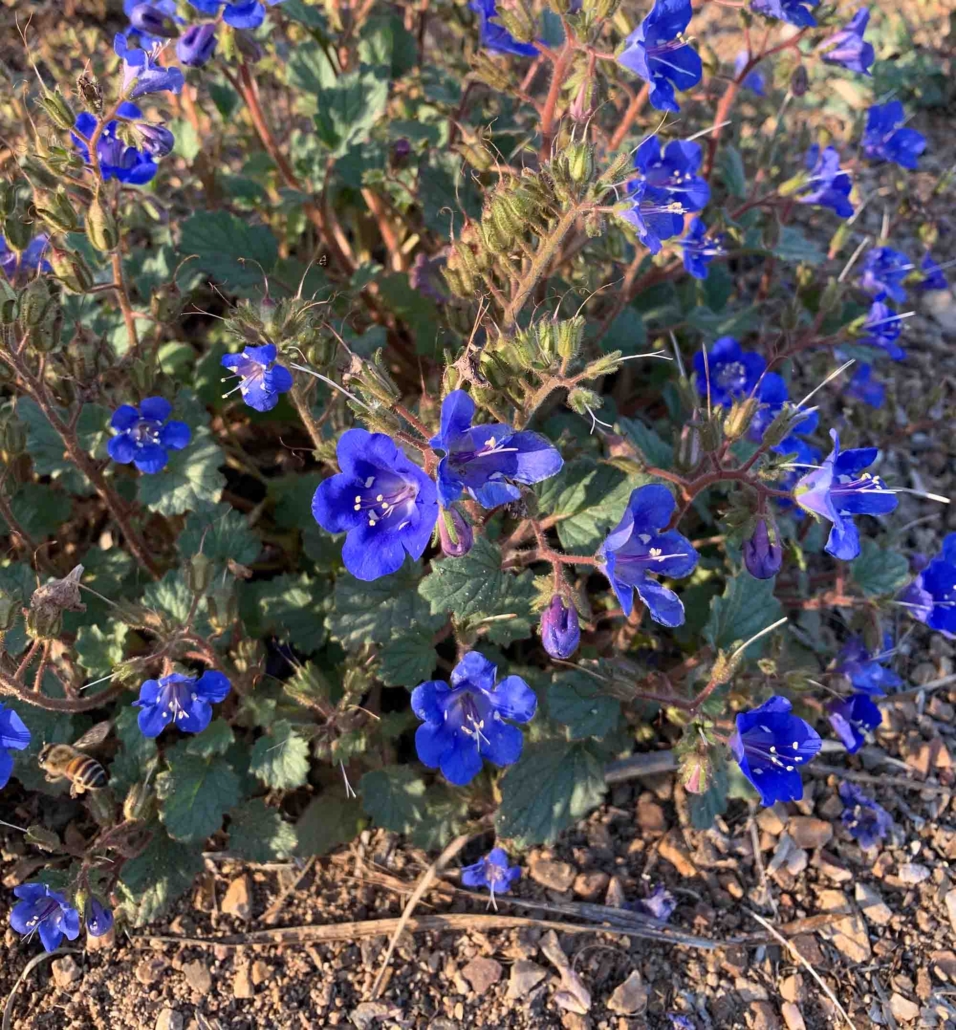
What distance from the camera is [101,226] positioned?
2.78m

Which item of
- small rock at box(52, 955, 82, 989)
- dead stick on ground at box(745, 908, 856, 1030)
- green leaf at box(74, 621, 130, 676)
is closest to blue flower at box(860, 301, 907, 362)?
dead stick on ground at box(745, 908, 856, 1030)

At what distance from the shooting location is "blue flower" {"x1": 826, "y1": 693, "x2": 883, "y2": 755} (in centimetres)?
306

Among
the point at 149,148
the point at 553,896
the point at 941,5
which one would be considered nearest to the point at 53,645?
the point at 149,148

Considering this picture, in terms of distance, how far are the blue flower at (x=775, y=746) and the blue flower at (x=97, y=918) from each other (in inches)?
69.4

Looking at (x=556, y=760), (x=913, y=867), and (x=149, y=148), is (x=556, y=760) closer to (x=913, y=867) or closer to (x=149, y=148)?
(x=913, y=867)

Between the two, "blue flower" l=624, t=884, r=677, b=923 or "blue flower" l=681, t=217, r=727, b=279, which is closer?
"blue flower" l=624, t=884, r=677, b=923

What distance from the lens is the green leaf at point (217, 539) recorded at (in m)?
3.25

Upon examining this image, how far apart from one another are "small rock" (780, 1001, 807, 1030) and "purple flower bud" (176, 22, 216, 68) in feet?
11.1

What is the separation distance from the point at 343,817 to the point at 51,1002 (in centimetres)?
96

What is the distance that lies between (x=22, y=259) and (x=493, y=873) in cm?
246

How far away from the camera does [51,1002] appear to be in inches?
114

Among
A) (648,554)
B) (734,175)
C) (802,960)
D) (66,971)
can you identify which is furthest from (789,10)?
(66,971)

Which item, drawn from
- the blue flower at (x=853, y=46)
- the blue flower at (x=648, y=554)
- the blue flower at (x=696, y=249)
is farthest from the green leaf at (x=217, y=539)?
the blue flower at (x=853, y=46)

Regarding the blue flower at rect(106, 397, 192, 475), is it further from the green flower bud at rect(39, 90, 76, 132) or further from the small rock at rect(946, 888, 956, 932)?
the small rock at rect(946, 888, 956, 932)
